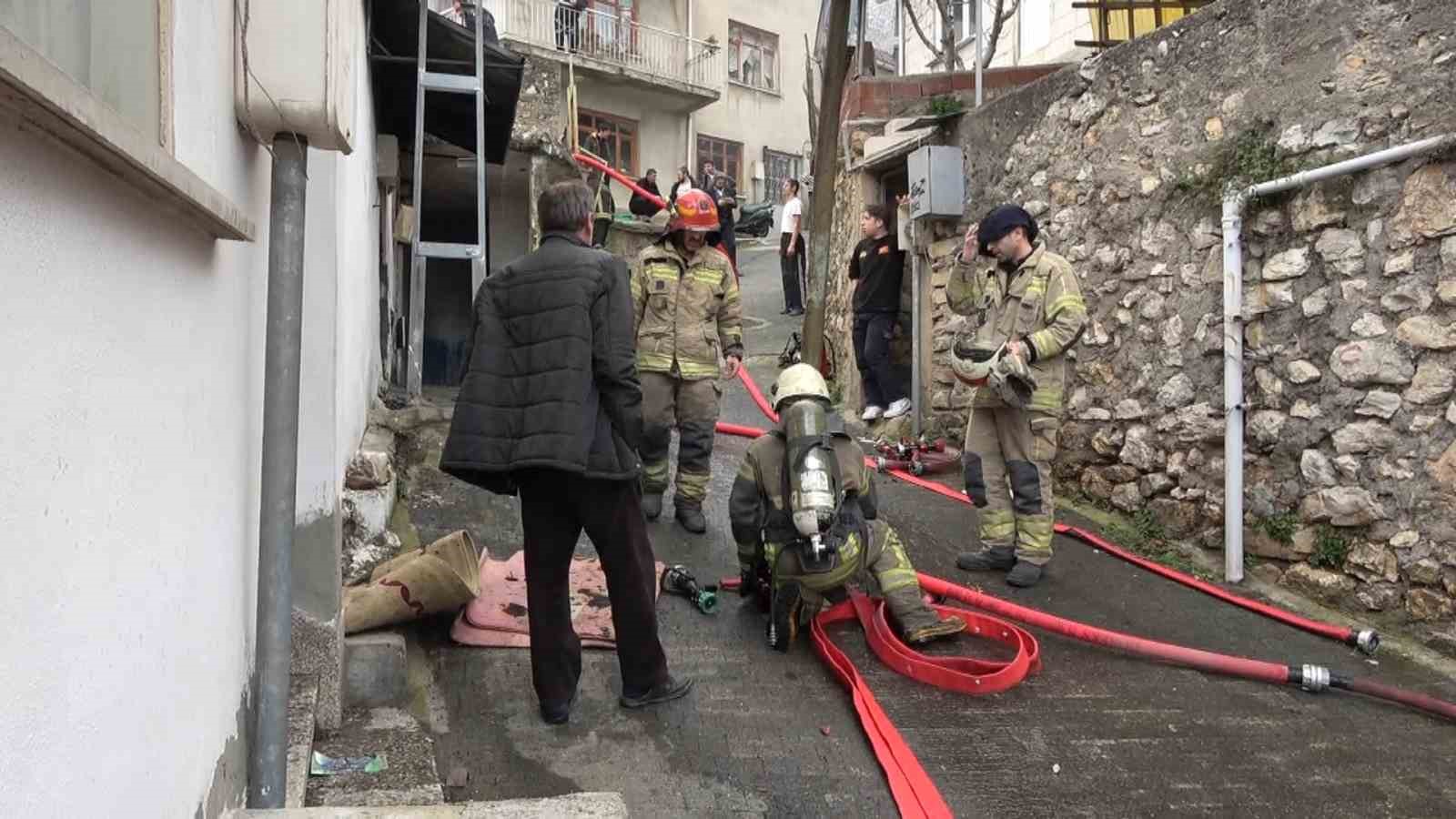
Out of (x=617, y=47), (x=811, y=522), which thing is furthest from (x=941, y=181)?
(x=617, y=47)

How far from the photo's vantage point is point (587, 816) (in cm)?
204

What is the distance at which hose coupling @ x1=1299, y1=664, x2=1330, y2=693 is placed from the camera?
3.74 m

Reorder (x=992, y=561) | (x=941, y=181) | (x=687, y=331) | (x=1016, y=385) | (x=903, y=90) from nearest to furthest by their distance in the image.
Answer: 1. (x=1016, y=385)
2. (x=992, y=561)
3. (x=687, y=331)
4. (x=941, y=181)
5. (x=903, y=90)

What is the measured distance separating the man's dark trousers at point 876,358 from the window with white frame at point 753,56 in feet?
56.6

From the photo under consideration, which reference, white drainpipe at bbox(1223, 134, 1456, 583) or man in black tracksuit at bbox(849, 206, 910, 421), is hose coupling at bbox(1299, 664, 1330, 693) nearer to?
white drainpipe at bbox(1223, 134, 1456, 583)

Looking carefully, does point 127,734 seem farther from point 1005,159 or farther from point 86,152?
point 1005,159

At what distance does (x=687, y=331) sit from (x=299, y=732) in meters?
3.13

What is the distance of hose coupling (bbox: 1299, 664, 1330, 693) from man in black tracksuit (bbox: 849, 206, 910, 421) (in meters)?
4.76

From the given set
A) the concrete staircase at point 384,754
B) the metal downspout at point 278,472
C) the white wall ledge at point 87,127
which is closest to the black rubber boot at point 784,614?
the concrete staircase at point 384,754

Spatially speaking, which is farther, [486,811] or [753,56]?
[753,56]

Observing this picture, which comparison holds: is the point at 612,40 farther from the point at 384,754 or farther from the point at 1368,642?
the point at 384,754

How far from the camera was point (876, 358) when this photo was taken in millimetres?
8523

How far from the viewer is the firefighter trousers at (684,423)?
214 inches

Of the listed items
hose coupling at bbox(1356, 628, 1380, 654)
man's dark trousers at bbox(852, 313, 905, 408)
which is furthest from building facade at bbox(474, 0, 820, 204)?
hose coupling at bbox(1356, 628, 1380, 654)
